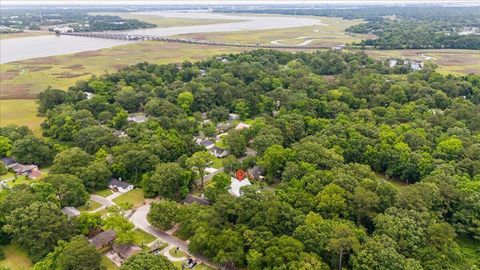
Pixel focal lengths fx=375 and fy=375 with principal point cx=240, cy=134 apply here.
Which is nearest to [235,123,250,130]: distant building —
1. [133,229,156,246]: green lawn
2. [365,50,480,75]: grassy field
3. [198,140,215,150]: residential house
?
[198,140,215,150]: residential house

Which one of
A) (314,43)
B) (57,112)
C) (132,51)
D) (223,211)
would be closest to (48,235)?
(223,211)

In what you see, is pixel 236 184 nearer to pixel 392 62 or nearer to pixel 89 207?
pixel 89 207

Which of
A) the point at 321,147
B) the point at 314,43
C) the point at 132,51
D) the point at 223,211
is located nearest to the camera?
the point at 223,211

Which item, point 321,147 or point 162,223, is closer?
point 162,223

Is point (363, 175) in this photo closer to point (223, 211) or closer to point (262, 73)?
point (223, 211)

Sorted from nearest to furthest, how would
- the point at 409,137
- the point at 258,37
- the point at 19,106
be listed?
the point at 409,137 → the point at 19,106 → the point at 258,37

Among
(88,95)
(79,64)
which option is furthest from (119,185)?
(79,64)
